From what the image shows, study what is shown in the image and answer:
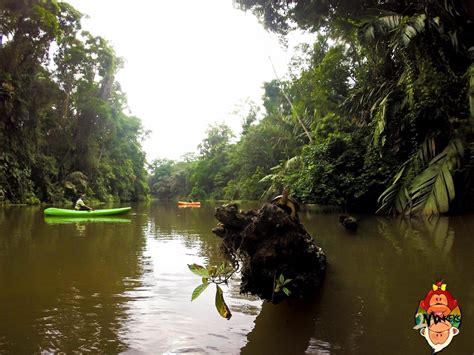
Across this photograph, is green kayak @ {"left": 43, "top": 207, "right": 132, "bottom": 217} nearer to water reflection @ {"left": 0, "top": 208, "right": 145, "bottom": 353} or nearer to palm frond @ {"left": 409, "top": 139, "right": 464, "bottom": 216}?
water reflection @ {"left": 0, "top": 208, "right": 145, "bottom": 353}

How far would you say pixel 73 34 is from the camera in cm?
2662

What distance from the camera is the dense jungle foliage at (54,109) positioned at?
20219 mm

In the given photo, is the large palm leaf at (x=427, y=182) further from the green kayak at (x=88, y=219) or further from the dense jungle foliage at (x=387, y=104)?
the green kayak at (x=88, y=219)

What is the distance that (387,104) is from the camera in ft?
37.2

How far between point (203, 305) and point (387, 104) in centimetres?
989

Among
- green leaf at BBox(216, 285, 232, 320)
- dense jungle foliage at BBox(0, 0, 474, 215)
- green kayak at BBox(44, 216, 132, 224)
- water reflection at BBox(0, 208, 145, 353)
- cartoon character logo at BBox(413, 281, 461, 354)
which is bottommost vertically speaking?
water reflection at BBox(0, 208, 145, 353)

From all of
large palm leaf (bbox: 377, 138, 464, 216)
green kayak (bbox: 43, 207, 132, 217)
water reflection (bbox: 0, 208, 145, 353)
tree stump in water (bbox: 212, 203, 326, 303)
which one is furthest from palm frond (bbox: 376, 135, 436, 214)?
green kayak (bbox: 43, 207, 132, 217)

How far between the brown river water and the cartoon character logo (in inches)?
53.1

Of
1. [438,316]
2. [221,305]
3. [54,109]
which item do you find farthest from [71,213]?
[54,109]

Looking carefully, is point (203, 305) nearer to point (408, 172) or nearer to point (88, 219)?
point (408, 172)

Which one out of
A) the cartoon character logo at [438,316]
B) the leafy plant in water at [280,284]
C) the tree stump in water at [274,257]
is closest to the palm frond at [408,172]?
the tree stump in water at [274,257]

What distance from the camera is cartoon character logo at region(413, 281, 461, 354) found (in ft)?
3.70

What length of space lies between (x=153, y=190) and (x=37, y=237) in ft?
213

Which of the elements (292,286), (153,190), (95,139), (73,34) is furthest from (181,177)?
(292,286)
